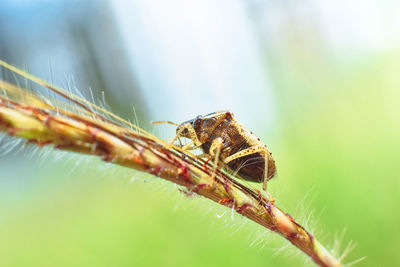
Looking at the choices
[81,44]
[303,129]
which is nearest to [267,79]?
[303,129]

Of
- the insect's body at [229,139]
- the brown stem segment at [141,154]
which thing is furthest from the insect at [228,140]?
the brown stem segment at [141,154]

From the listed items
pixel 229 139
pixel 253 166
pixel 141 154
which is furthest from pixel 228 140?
pixel 141 154

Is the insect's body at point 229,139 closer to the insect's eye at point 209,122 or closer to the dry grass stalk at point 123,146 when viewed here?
the insect's eye at point 209,122

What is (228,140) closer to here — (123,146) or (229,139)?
(229,139)

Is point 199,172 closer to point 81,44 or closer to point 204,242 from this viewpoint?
point 204,242

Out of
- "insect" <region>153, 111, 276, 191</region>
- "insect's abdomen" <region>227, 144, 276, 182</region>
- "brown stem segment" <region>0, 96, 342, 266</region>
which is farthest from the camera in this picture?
"insect's abdomen" <region>227, 144, 276, 182</region>

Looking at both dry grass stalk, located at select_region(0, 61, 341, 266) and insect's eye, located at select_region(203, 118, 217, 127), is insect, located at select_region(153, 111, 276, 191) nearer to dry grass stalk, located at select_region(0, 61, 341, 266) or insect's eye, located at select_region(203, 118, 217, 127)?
insect's eye, located at select_region(203, 118, 217, 127)

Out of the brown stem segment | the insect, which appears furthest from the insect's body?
the brown stem segment
